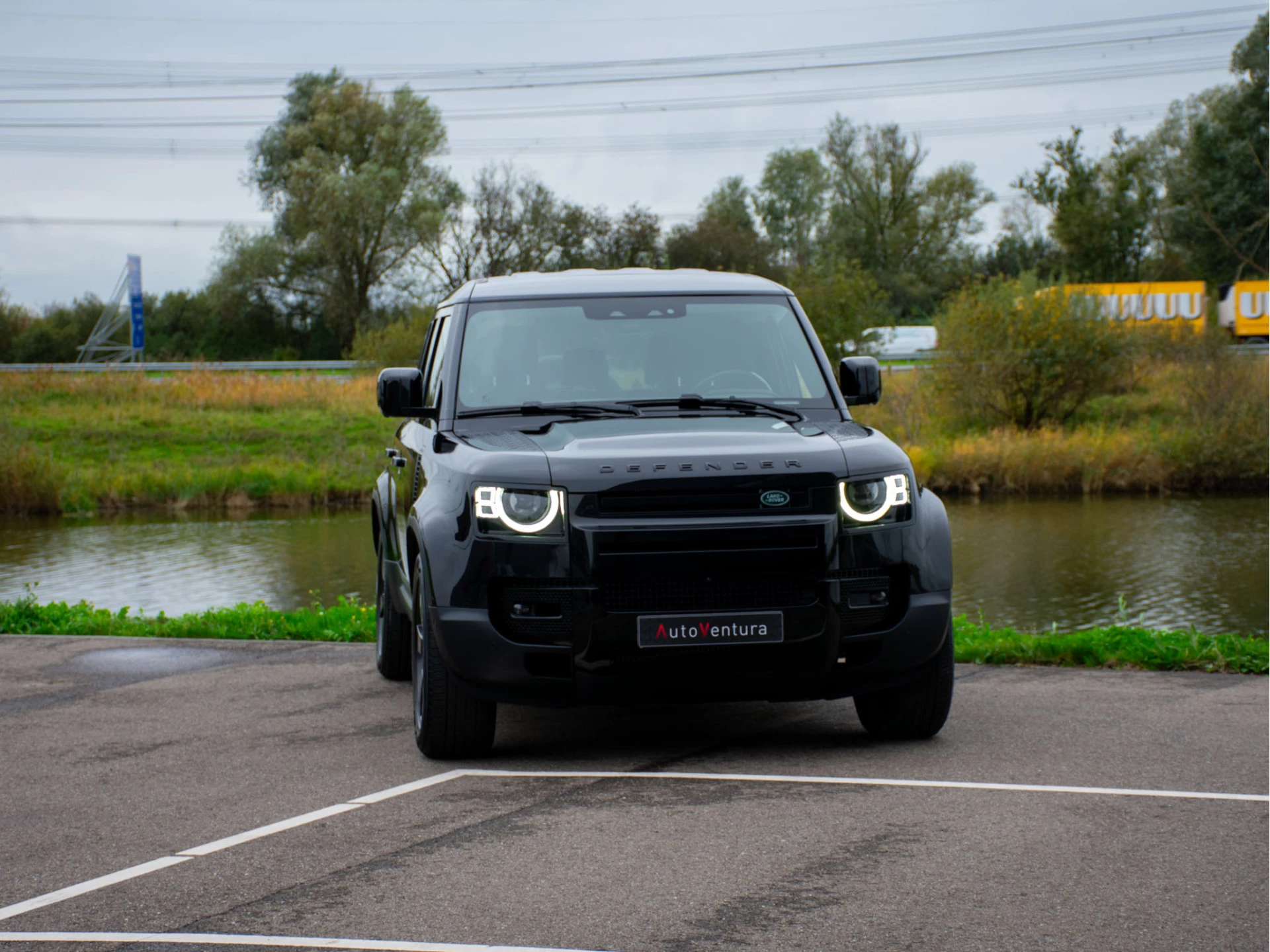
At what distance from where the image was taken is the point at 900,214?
69312mm

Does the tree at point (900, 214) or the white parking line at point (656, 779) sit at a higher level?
the tree at point (900, 214)

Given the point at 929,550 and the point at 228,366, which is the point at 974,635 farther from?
the point at 228,366

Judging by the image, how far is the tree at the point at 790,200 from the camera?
84.4 meters

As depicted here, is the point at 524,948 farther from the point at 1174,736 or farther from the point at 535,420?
the point at 1174,736

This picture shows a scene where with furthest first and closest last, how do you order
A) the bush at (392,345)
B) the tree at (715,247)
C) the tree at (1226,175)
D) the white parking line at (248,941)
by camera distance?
the tree at (715,247), the tree at (1226,175), the bush at (392,345), the white parking line at (248,941)

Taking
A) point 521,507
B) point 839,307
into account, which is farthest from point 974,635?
point 839,307

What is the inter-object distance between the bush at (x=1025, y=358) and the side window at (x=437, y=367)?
31.0 metres

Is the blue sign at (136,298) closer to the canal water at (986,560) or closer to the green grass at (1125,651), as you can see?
the canal water at (986,560)

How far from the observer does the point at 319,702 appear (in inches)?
304

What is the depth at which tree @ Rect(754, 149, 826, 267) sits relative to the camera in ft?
277

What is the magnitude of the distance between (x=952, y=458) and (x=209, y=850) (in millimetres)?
29565

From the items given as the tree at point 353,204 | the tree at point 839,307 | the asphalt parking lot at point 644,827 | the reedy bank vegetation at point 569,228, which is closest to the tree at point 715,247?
the reedy bank vegetation at point 569,228

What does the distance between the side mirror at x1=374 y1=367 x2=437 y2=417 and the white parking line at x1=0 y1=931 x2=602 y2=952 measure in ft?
10.8

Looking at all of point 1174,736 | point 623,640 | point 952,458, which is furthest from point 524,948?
point 952,458
